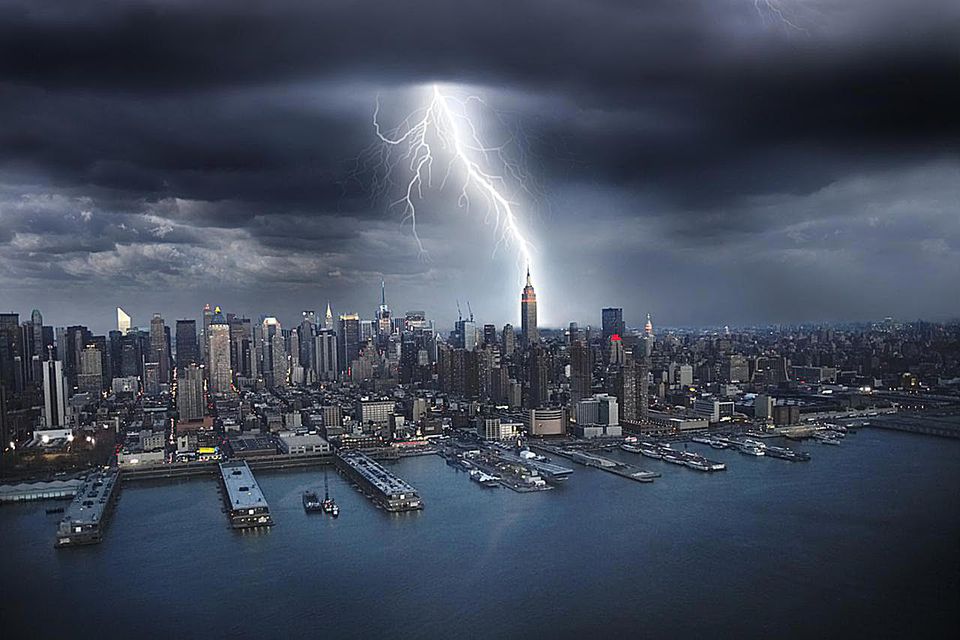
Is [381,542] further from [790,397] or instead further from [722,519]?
[790,397]

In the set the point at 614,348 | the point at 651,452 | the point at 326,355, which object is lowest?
the point at 651,452

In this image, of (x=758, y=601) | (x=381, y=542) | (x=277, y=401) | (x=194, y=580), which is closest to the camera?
(x=758, y=601)

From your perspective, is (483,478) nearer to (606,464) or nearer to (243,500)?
(606,464)

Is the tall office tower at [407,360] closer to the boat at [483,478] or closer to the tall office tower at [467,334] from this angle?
the tall office tower at [467,334]

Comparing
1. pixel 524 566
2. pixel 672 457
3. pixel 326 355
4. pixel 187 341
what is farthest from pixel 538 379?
pixel 187 341

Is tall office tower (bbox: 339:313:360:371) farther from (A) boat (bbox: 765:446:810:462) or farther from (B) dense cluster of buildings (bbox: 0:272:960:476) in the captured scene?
(A) boat (bbox: 765:446:810:462)

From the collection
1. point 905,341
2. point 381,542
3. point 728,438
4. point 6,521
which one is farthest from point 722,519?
point 905,341

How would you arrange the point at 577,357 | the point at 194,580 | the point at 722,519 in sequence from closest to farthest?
the point at 194,580 < the point at 722,519 < the point at 577,357
